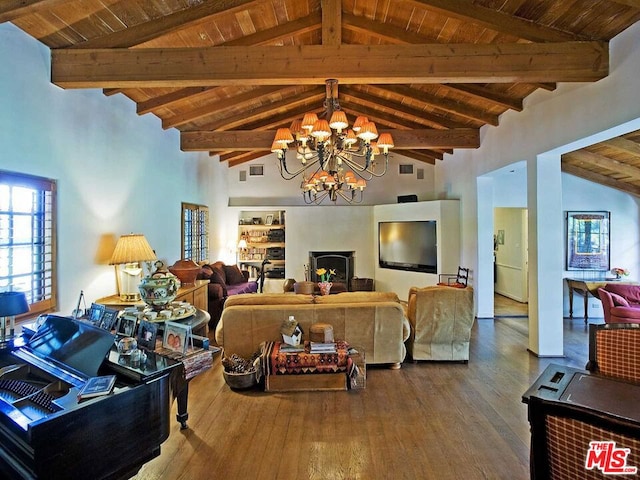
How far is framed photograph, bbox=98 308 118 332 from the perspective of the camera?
8.12 ft

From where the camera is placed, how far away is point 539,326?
4648mm

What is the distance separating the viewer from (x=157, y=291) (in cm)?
313

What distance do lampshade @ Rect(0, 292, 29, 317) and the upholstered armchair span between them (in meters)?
3.70

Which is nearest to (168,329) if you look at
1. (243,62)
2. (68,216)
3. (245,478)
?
(245,478)

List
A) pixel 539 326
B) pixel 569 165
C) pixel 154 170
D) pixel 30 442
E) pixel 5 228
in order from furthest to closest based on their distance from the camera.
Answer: pixel 569 165
pixel 154 170
pixel 539 326
pixel 5 228
pixel 30 442

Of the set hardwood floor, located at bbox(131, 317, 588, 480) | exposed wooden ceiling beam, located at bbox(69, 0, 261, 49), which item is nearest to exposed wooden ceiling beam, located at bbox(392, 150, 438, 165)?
hardwood floor, located at bbox(131, 317, 588, 480)

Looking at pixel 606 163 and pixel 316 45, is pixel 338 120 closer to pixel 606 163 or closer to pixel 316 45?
pixel 316 45

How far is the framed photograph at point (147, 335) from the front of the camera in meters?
2.42

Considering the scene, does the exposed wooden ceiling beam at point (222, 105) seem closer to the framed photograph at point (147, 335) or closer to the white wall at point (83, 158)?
the white wall at point (83, 158)

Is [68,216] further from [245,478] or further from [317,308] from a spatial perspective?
[245,478]

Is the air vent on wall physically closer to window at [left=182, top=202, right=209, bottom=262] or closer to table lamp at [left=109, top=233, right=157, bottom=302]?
window at [left=182, top=202, right=209, bottom=262]

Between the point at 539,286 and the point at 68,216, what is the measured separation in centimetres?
560

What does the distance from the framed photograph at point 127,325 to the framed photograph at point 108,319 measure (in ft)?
0.23

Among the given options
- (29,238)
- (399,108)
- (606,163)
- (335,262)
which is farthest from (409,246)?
(29,238)
